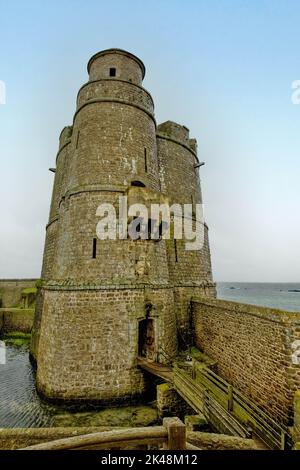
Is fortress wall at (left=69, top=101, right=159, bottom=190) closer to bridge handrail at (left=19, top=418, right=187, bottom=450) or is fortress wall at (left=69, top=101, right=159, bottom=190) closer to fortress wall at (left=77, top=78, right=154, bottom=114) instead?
fortress wall at (left=77, top=78, right=154, bottom=114)

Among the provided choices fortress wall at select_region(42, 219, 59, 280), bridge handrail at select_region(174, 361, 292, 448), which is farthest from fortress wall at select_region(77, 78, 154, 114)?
bridge handrail at select_region(174, 361, 292, 448)

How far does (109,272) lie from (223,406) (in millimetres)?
6225

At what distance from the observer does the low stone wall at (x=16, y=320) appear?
2255cm

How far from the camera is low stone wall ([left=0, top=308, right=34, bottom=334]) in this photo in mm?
22547

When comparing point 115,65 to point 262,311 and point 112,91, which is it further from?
point 262,311

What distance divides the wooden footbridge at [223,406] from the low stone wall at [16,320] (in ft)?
54.2

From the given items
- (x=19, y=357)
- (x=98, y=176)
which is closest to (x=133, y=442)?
(x=98, y=176)

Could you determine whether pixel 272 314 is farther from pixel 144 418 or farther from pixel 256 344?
pixel 144 418

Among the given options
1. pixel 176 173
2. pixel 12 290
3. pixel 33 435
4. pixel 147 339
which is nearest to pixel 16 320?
pixel 12 290

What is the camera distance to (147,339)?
11.6 meters

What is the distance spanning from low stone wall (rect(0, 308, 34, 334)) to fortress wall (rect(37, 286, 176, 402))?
13355 millimetres

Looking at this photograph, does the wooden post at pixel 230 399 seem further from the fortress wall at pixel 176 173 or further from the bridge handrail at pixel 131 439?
the fortress wall at pixel 176 173

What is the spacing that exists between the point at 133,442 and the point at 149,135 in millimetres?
13728
